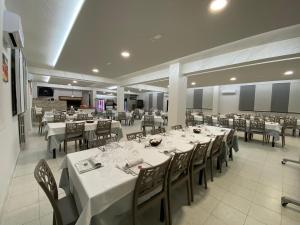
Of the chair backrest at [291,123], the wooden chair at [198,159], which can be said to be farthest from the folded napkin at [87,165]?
the chair backrest at [291,123]

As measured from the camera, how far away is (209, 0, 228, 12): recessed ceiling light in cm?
177

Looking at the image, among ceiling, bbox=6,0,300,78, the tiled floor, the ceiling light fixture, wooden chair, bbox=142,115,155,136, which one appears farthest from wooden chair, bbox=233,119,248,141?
the ceiling light fixture

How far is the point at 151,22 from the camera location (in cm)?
226

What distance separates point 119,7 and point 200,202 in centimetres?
295

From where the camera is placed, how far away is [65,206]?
132 centimetres

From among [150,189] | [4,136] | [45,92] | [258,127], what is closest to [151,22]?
[150,189]

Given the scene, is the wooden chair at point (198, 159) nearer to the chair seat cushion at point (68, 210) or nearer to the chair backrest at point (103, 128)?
the chair seat cushion at point (68, 210)

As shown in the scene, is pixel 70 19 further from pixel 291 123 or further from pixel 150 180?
pixel 291 123

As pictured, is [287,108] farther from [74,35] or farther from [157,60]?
[74,35]

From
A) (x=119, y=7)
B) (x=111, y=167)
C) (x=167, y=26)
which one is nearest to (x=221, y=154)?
(x=111, y=167)

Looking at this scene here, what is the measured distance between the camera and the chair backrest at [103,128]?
4008 millimetres

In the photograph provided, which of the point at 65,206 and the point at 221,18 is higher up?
the point at 221,18

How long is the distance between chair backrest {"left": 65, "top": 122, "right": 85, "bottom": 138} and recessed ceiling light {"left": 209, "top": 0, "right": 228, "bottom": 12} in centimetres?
366

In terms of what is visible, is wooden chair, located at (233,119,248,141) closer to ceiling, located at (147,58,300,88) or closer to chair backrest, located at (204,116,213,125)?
chair backrest, located at (204,116,213,125)
